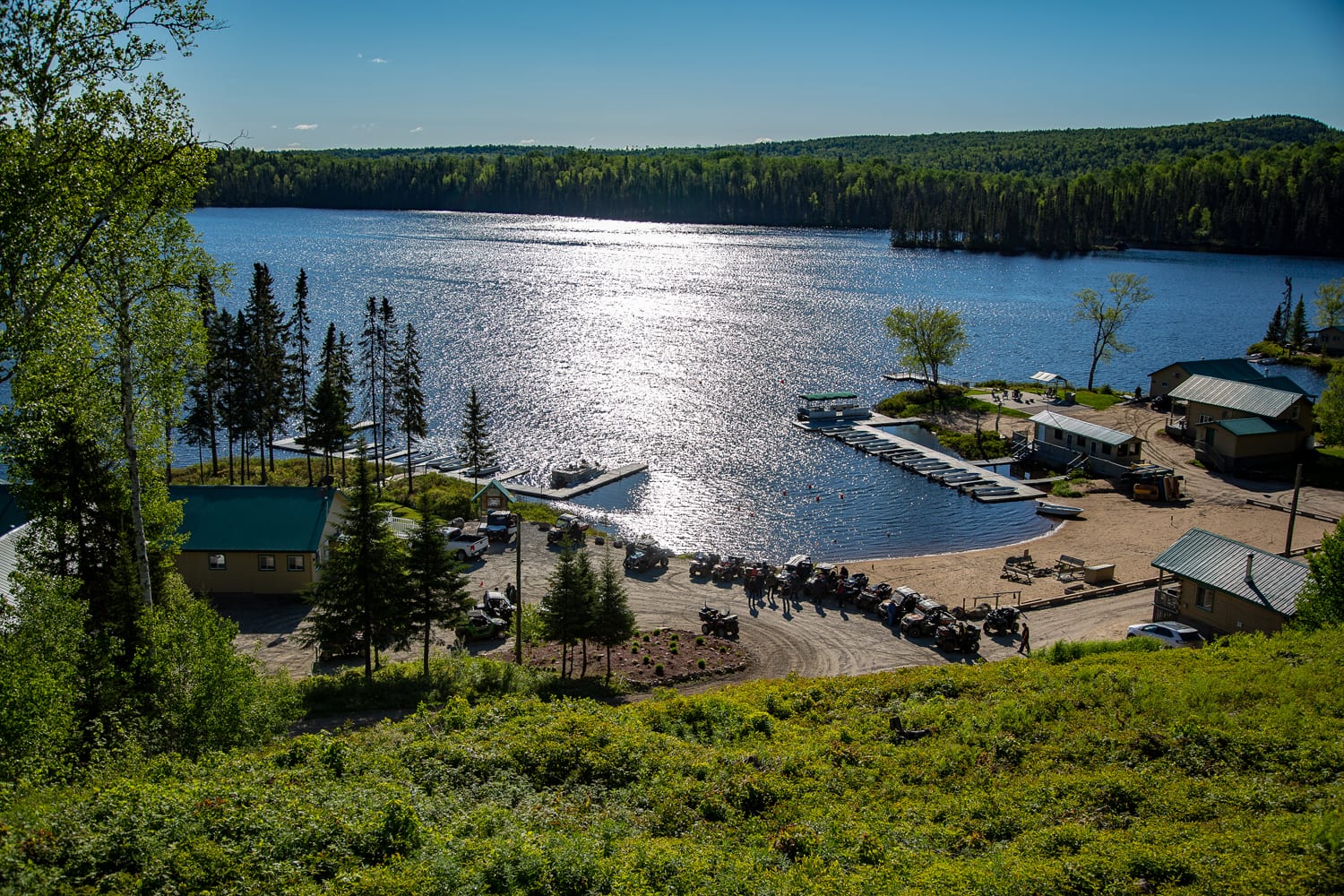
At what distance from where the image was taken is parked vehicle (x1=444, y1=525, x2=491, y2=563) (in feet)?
151

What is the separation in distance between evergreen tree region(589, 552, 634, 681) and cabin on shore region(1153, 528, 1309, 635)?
70.9ft

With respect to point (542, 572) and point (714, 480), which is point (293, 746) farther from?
point (714, 480)

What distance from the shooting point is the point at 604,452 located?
70.5 m

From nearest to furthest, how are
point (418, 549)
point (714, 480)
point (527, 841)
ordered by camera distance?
point (527, 841) < point (418, 549) < point (714, 480)

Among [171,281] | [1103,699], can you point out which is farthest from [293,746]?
[1103,699]

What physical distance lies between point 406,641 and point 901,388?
6687cm

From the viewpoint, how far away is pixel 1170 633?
33.3 m

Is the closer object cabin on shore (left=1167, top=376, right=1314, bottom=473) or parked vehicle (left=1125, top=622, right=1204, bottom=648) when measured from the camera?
parked vehicle (left=1125, top=622, right=1204, bottom=648)

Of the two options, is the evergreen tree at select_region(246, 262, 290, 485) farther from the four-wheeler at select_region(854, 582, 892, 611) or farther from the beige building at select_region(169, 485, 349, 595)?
the four-wheeler at select_region(854, 582, 892, 611)

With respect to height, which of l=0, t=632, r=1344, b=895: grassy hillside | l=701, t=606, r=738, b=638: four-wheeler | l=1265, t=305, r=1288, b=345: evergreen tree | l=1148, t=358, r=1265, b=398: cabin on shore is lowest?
l=701, t=606, r=738, b=638: four-wheeler

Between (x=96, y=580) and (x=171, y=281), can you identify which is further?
(x=96, y=580)

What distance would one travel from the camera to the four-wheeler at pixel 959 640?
3512cm

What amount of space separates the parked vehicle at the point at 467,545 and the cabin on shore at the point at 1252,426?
49467 mm

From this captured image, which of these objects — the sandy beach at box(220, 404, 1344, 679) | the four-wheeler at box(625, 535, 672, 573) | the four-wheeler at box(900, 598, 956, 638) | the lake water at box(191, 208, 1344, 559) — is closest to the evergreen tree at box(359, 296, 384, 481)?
the lake water at box(191, 208, 1344, 559)
